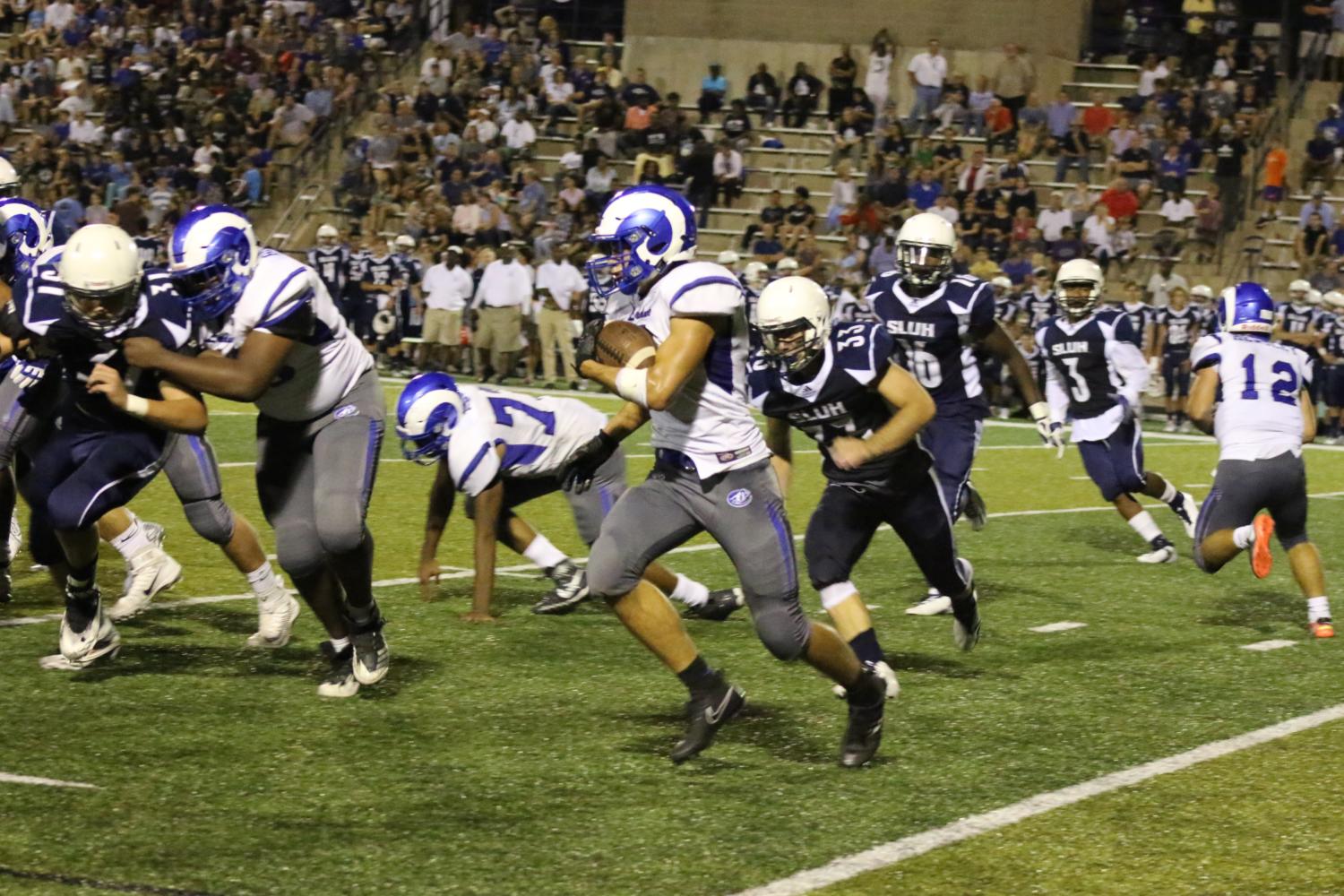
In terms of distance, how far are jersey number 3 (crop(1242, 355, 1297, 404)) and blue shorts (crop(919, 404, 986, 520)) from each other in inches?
43.2

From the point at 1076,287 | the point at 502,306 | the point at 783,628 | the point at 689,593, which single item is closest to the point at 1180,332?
the point at 502,306

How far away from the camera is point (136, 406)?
552 cm

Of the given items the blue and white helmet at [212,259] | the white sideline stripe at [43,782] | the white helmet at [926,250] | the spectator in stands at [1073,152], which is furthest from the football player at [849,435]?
the spectator in stands at [1073,152]

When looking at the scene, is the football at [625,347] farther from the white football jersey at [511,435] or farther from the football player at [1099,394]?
the football player at [1099,394]

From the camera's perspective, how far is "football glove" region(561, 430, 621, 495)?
17.6ft

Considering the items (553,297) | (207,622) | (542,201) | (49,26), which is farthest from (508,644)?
(49,26)

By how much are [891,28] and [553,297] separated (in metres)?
7.66

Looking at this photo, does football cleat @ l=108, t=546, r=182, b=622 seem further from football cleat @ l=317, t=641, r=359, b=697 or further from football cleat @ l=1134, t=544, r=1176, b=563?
football cleat @ l=1134, t=544, r=1176, b=563

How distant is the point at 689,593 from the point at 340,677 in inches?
74.6

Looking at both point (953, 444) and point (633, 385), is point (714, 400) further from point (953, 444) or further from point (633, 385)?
point (953, 444)

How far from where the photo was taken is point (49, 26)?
93.4 feet

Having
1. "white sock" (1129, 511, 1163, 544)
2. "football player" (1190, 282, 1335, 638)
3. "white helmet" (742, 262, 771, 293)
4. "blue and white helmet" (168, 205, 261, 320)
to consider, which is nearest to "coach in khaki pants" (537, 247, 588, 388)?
"white helmet" (742, 262, 771, 293)

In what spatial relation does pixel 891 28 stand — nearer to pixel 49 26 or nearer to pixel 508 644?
pixel 49 26

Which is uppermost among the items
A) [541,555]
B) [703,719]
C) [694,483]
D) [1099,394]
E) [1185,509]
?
[694,483]
